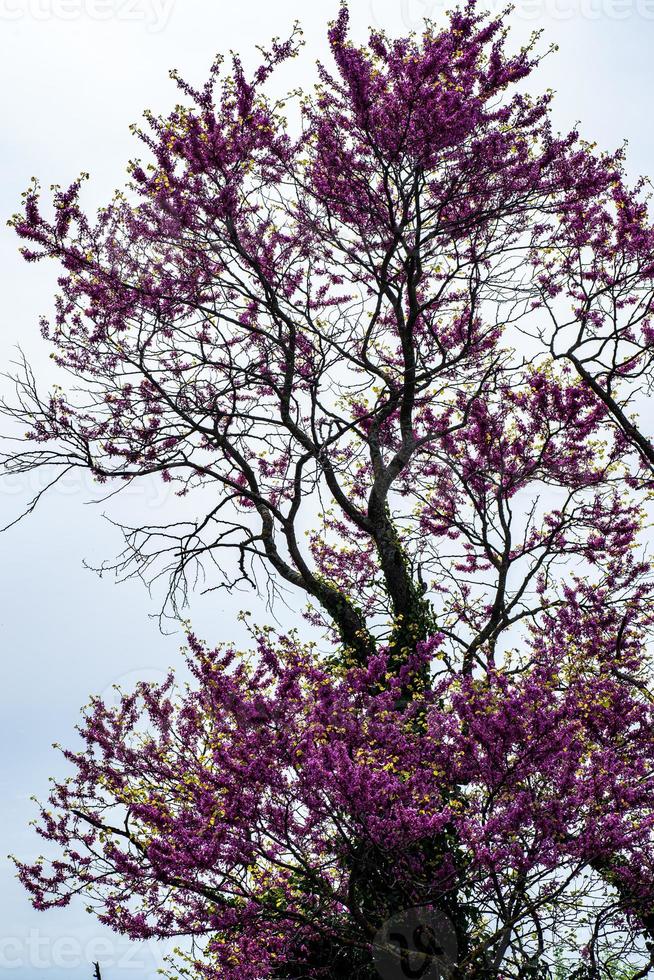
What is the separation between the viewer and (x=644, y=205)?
33.8 ft

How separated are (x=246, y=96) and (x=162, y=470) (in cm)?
410

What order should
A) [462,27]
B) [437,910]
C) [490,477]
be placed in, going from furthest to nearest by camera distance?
[490,477] < [462,27] < [437,910]

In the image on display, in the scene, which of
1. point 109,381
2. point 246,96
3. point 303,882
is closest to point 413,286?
point 246,96

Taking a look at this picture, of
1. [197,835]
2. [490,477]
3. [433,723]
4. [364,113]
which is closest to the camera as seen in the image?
[197,835]

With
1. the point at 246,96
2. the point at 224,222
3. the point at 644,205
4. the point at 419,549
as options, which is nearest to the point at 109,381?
the point at 224,222

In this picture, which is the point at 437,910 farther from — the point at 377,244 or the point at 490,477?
the point at 377,244

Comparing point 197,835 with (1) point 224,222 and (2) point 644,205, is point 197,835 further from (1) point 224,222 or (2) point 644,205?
(2) point 644,205

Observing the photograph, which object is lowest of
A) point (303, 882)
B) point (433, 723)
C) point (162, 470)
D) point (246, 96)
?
point (303, 882)

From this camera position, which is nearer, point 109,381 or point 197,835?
point 197,835

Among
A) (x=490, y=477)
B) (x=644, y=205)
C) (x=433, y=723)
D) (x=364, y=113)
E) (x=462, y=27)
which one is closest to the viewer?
(x=433, y=723)

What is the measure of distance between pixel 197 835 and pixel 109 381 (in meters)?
5.00

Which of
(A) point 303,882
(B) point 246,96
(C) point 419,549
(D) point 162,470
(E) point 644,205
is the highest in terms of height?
(B) point 246,96

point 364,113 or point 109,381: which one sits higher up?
point 364,113

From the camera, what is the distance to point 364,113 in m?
8.96
